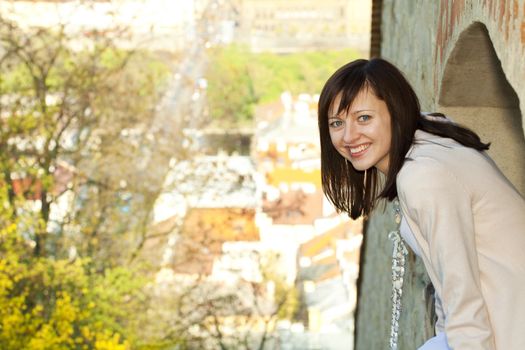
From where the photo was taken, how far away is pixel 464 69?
2838 millimetres

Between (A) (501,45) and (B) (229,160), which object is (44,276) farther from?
(A) (501,45)

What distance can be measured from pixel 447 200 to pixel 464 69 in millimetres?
1146

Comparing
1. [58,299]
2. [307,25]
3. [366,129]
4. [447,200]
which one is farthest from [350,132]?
[307,25]

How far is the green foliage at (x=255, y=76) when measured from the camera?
17.3 metres

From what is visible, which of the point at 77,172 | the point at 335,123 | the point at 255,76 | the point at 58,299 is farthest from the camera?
the point at 255,76

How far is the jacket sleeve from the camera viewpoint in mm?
1767

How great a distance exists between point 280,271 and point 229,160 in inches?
70.5

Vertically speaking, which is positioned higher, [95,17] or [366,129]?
[366,129]

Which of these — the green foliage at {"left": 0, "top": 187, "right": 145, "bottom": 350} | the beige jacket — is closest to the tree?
the green foliage at {"left": 0, "top": 187, "right": 145, "bottom": 350}

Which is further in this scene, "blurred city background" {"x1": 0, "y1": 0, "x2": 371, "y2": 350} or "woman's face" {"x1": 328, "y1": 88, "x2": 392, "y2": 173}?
"blurred city background" {"x1": 0, "y1": 0, "x2": 371, "y2": 350}

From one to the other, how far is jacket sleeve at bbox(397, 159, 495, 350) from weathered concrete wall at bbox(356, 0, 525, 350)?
209 mm

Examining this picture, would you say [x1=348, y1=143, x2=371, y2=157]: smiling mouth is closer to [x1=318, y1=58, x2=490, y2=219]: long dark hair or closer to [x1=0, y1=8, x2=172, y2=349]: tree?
[x1=318, y1=58, x2=490, y2=219]: long dark hair

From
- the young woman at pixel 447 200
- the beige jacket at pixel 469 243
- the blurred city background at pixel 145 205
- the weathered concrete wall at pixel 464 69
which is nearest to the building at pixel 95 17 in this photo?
the blurred city background at pixel 145 205

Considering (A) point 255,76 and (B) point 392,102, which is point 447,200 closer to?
(B) point 392,102
